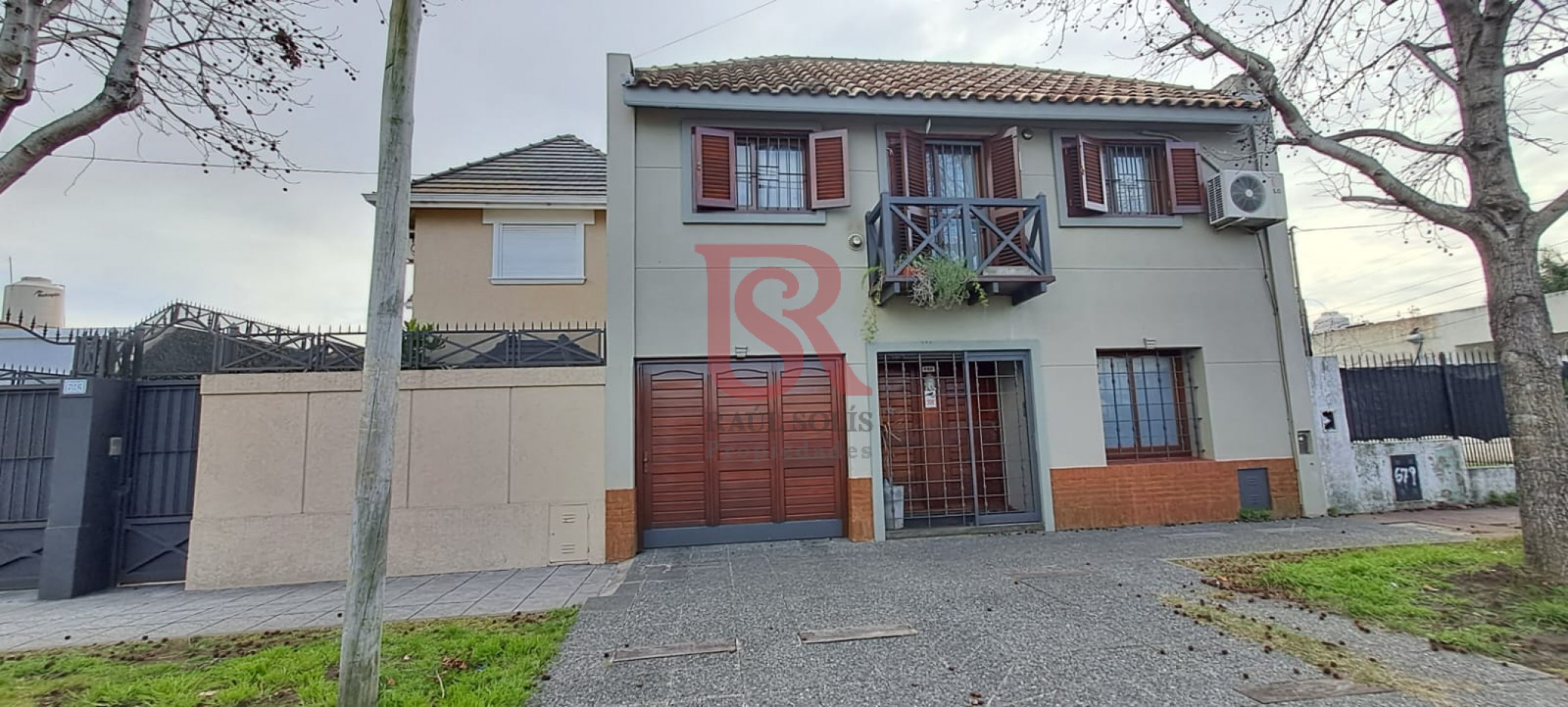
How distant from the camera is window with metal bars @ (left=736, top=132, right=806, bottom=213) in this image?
7680 mm

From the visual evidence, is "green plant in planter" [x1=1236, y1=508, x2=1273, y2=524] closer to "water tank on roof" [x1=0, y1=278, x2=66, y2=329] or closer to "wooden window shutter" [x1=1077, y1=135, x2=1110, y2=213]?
"wooden window shutter" [x1=1077, y1=135, x2=1110, y2=213]

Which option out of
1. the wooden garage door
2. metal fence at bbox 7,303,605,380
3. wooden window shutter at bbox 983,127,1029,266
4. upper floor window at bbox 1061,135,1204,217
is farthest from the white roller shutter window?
upper floor window at bbox 1061,135,1204,217

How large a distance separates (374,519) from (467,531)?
400 centimetres

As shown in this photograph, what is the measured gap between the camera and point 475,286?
9.76 meters

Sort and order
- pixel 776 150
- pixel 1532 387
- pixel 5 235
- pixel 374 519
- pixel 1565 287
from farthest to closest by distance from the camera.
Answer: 1. pixel 1565 287
2. pixel 5 235
3. pixel 776 150
4. pixel 1532 387
5. pixel 374 519

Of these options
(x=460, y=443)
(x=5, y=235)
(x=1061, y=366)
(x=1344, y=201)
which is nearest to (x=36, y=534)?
(x=460, y=443)

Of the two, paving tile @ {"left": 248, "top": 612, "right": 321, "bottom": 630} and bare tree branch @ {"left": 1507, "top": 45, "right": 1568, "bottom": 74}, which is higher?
bare tree branch @ {"left": 1507, "top": 45, "right": 1568, "bottom": 74}

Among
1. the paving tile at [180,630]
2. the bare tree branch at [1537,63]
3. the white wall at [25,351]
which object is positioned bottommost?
the paving tile at [180,630]

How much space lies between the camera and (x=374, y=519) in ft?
9.30

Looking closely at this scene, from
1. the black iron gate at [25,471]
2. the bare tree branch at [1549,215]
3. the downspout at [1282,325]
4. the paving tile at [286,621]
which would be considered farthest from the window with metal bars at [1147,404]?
the black iron gate at [25,471]

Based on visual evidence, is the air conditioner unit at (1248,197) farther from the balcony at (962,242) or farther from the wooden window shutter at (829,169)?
the wooden window shutter at (829,169)

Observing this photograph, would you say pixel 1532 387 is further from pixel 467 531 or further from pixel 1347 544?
pixel 467 531

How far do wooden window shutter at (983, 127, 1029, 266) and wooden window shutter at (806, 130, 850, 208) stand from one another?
1.87 metres

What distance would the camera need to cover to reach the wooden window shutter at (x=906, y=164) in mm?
7688
